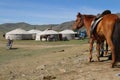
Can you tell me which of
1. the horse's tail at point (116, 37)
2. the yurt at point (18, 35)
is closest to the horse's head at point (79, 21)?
the horse's tail at point (116, 37)

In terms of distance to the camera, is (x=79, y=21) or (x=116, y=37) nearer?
(x=116, y=37)

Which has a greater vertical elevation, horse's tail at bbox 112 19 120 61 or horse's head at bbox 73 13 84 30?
horse's head at bbox 73 13 84 30

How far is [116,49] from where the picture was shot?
10211 mm

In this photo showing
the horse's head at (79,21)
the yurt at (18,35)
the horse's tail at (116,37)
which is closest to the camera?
the horse's tail at (116,37)

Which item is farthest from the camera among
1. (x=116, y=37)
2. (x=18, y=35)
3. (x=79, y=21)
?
(x=18, y=35)

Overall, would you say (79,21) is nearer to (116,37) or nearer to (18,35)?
(116,37)

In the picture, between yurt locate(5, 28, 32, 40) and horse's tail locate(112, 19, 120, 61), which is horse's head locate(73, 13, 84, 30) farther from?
yurt locate(5, 28, 32, 40)

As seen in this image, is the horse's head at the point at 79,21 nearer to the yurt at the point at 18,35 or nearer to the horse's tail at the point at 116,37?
the horse's tail at the point at 116,37

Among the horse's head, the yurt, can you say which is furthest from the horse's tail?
the yurt

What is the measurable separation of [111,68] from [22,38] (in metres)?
58.2

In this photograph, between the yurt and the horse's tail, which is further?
the yurt

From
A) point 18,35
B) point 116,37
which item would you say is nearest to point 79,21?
point 116,37

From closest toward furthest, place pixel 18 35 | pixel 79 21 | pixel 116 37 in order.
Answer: pixel 116 37 → pixel 79 21 → pixel 18 35

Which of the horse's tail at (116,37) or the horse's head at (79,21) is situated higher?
the horse's head at (79,21)
